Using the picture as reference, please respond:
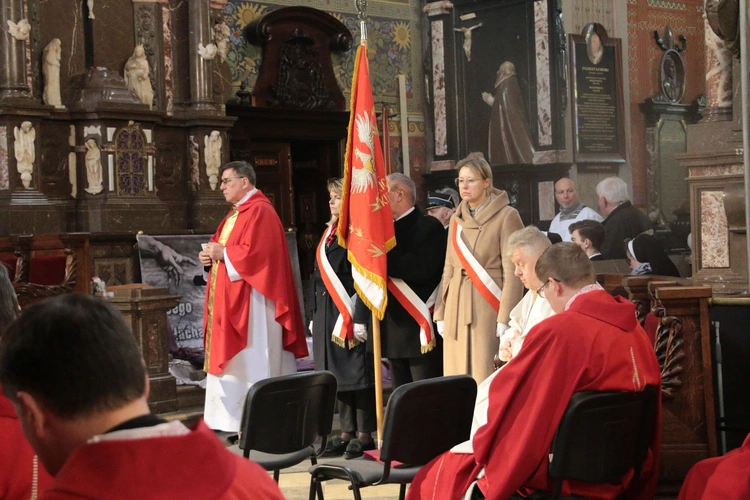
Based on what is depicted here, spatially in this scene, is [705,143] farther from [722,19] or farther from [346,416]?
[346,416]

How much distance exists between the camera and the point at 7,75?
9391 mm

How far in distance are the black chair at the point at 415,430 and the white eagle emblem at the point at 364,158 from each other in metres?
2.17

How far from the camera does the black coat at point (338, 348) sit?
255 inches

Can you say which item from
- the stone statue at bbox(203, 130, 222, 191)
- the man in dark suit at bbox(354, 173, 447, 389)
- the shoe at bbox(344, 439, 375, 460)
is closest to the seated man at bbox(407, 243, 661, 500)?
the man in dark suit at bbox(354, 173, 447, 389)

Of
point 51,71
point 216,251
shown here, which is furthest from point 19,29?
point 216,251

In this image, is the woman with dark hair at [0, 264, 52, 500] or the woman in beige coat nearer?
the woman with dark hair at [0, 264, 52, 500]

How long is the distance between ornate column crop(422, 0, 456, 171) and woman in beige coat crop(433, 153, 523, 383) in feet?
25.7

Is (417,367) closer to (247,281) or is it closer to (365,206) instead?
(365,206)

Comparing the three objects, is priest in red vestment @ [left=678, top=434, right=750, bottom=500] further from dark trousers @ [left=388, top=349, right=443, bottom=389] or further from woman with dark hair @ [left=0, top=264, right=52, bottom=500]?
dark trousers @ [left=388, top=349, right=443, bottom=389]

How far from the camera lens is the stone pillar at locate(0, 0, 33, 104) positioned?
935 centimetres

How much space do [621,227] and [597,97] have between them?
2.05 meters

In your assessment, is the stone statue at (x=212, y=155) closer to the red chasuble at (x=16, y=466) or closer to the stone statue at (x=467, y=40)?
the stone statue at (x=467, y=40)

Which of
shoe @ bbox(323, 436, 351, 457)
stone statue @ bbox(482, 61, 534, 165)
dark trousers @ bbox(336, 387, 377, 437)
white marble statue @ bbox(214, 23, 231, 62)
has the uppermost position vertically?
white marble statue @ bbox(214, 23, 231, 62)

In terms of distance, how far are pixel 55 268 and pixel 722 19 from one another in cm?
523
